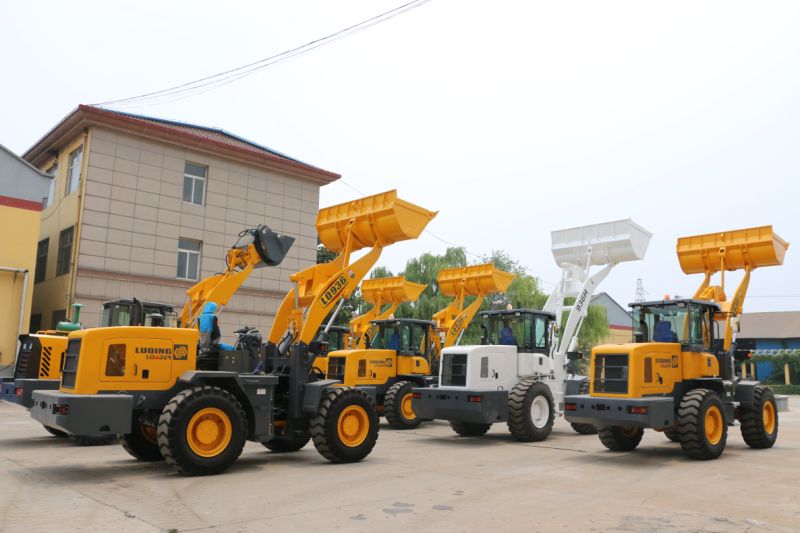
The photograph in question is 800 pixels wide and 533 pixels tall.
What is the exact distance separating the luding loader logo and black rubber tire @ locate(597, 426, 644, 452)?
5.22 metres

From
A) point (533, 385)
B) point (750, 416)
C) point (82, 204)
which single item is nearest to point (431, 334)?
point (533, 385)

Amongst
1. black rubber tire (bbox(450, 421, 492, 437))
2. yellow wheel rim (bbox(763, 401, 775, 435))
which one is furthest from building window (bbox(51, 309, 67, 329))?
yellow wheel rim (bbox(763, 401, 775, 435))

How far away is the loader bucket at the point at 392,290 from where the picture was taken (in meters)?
20.8

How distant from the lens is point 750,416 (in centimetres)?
1274

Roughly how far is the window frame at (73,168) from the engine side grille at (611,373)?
21066 millimetres

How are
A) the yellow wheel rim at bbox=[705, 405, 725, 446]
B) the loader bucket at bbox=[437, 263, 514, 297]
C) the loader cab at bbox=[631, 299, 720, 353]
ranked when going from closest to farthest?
the yellow wheel rim at bbox=[705, 405, 725, 446] → the loader cab at bbox=[631, 299, 720, 353] → the loader bucket at bbox=[437, 263, 514, 297]

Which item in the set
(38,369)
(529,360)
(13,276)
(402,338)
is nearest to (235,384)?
(38,369)

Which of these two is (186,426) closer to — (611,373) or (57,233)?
(611,373)

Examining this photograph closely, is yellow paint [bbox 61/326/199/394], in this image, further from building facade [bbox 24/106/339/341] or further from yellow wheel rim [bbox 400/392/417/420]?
building facade [bbox 24/106/339/341]

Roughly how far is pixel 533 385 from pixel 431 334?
16.3 ft

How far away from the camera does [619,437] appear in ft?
39.8

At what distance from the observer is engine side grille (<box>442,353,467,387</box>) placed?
46.7 ft

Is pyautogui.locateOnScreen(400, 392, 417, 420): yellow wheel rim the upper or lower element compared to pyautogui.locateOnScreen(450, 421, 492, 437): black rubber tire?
upper

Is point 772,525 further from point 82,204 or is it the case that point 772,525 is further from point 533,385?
point 82,204
